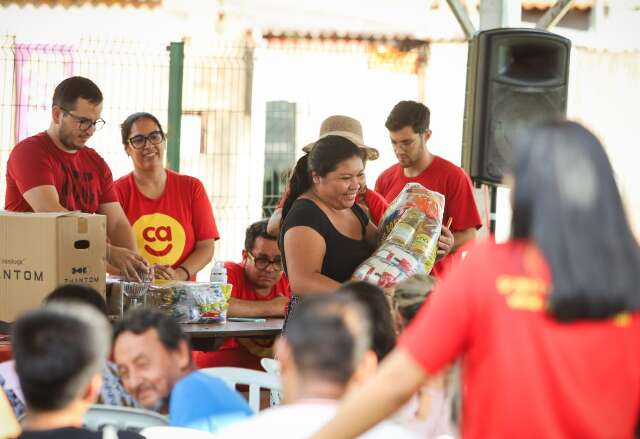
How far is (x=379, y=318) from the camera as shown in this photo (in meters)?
3.21

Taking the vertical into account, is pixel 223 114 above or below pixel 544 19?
below

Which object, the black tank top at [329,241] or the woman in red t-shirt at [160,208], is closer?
the black tank top at [329,241]

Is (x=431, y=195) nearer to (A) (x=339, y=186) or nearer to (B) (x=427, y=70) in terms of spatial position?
(A) (x=339, y=186)

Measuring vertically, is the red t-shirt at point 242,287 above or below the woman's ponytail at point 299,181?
below

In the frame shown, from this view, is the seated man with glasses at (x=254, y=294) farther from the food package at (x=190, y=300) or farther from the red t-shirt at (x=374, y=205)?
the red t-shirt at (x=374, y=205)

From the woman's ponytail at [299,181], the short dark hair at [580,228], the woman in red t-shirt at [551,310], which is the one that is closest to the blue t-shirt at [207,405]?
the woman in red t-shirt at [551,310]

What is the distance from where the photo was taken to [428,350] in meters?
1.95

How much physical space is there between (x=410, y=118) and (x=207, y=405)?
122 inches

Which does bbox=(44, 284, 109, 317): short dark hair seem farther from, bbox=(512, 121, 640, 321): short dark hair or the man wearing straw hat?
bbox=(512, 121, 640, 321): short dark hair

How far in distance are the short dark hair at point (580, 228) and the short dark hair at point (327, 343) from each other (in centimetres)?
40

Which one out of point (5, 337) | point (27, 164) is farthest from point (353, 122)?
point (5, 337)

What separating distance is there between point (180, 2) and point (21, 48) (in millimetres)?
1924

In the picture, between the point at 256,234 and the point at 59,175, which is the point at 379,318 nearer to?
the point at 59,175

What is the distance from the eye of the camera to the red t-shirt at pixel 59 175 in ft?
16.0
